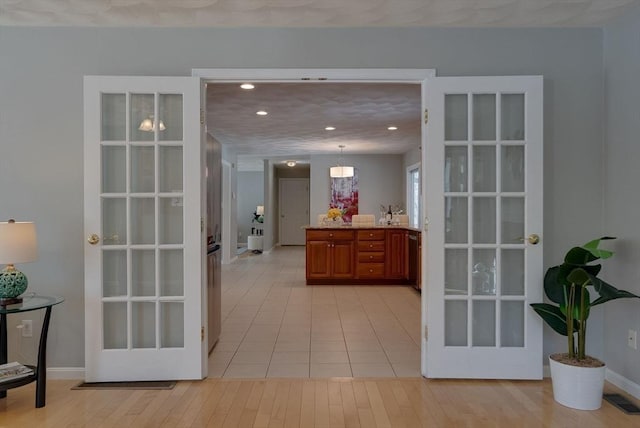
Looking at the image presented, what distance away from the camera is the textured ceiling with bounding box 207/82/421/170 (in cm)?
472

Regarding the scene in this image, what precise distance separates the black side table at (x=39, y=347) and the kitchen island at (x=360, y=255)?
4438mm

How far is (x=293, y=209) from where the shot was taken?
14828mm

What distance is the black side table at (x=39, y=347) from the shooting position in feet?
8.49

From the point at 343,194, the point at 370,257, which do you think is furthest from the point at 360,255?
the point at 343,194

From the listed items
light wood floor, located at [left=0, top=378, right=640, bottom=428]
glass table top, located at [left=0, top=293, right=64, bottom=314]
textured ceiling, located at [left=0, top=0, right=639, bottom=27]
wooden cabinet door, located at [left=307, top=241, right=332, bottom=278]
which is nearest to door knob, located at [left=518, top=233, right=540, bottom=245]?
light wood floor, located at [left=0, top=378, right=640, bottom=428]

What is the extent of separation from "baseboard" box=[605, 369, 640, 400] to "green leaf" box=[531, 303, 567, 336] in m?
0.57

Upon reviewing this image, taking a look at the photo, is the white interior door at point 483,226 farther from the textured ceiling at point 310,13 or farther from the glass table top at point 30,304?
the glass table top at point 30,304

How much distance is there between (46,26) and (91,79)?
54cm

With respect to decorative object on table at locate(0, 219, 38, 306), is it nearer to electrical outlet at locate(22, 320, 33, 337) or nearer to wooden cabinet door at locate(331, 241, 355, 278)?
electrical outlet at locate(22, 320, 33, 337)

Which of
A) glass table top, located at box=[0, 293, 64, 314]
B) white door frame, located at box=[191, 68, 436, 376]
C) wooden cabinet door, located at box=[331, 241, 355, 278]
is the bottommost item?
wooden cabinet door, located at box=[331, 241, 355, 278]

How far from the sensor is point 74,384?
304 cm

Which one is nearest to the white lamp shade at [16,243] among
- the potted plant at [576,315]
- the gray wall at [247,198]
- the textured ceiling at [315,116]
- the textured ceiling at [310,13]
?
the textured ceiling at [310,13]

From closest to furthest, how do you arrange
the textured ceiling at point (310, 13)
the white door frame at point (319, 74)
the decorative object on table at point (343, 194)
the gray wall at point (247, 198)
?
the textured ceiling at point (310, 13), the white door frame at point (319, 74), the decorative object on table at point (343, 194), the gray wall at point (247, 198)

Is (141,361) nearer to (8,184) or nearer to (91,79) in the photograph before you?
(8,184)
